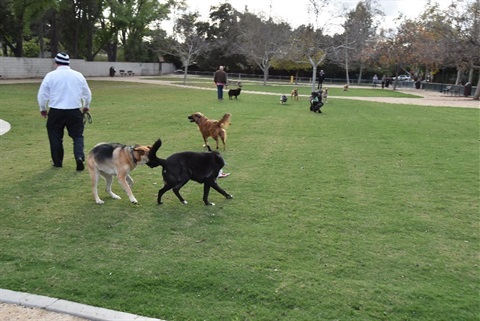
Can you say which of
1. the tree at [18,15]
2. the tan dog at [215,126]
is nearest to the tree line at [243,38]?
the tree at [18,15]

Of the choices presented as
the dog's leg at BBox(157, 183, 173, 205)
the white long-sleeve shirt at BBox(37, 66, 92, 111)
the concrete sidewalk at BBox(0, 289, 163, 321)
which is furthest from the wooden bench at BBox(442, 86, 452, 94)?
the concrete sidewalk at BBox(0, 289, 163, 321)

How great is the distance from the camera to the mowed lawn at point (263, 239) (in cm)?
354

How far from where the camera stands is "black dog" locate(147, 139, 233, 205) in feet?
18.2

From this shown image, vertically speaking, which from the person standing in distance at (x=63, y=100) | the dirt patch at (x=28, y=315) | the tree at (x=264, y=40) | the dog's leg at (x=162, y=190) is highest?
the tree at (x=264, y=40)

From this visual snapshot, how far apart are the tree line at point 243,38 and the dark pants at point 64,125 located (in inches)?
874

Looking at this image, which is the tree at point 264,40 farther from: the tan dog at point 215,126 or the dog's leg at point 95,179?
the dog's leg at point 95,179

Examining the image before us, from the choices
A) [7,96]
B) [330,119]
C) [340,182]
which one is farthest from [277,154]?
[7,96]

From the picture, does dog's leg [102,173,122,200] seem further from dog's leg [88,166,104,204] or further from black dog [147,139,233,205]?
black dog [147,139,233,205]

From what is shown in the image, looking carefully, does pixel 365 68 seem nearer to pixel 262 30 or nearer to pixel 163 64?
pixel 262 30

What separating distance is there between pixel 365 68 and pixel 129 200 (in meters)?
59.9

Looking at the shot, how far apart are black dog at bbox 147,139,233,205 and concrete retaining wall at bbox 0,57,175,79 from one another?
32139 millimetres

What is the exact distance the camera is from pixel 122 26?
176 feet

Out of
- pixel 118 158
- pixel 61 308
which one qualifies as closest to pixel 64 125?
pixel 118 158

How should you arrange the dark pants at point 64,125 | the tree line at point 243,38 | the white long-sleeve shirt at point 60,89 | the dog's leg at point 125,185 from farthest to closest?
1. the tree line at point 243,38
2. the dark pants at point 64,125
3. the white long-sleeve shirt at point 60,89
4. the dog's leg at point 125,185
